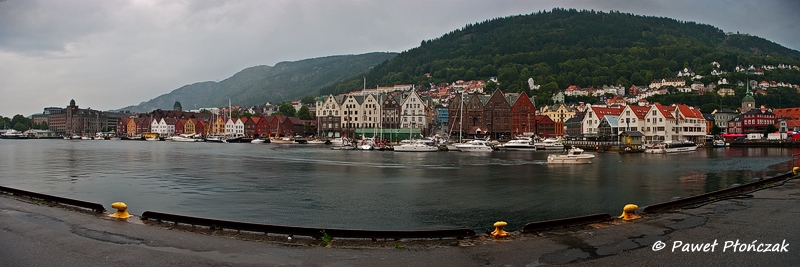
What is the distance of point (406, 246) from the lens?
37.9 feet

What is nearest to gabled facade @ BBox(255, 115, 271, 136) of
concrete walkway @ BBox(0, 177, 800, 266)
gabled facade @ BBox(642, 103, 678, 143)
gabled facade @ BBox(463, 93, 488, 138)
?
gabled facade @ BBox(463, 93, 488, 138)

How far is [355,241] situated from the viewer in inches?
474

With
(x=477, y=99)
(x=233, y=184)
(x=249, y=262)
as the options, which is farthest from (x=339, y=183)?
(x=477, y=99)

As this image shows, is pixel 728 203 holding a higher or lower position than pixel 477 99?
lower

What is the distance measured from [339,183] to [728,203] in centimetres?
2147

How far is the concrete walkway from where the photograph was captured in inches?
392

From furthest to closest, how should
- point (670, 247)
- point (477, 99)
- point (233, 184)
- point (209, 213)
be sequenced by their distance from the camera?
point (477, 99)
point (233, 184)
point (209, 213)
point (670, 247)

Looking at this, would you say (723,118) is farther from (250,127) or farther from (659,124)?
(250,127)

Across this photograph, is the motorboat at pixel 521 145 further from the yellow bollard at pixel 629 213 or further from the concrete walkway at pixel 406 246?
the yellow bollard at pixel 629 213

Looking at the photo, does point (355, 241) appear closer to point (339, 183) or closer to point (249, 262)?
point (249, 262)

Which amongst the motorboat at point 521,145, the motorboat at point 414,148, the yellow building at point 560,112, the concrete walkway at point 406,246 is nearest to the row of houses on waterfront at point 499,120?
the yellow building at point 560,112

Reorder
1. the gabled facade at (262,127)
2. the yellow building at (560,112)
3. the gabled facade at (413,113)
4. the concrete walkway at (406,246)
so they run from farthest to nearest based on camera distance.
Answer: the yellow building at (560,112) → the gabled facade at (262,127) → the gabled facade at (413,113) → the concrete walkway at (406,246)

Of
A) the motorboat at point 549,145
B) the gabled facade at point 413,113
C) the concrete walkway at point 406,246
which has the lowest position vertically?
the motorboat at point 549,145

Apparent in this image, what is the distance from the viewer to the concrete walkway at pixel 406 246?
9.95 m
